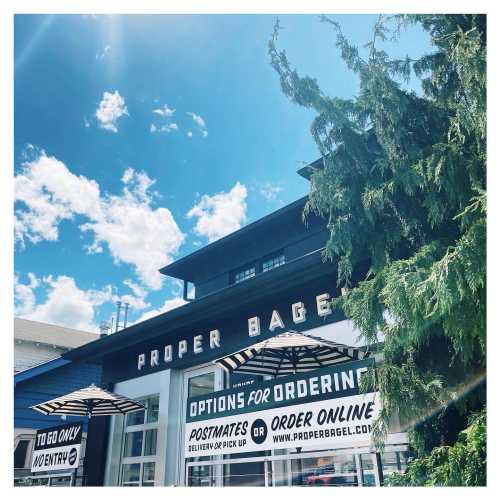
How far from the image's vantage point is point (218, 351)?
8.20 meters

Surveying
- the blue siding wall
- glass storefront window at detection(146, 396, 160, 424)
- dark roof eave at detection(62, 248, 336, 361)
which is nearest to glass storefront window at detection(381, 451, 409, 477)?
dark roof eave at detection(62, 248, 336, 361)

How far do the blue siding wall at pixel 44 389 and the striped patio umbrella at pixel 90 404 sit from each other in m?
7.52

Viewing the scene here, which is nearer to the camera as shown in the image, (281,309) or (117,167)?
(281,309)

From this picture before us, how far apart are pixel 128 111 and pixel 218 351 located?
445cm

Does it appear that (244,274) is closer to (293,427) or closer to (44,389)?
(293,427)

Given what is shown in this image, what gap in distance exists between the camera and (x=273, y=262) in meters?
9.94

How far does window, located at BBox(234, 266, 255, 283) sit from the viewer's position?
10.2m

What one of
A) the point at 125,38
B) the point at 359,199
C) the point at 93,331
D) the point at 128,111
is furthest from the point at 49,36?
the point at 93,331

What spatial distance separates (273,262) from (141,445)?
458 centimetres

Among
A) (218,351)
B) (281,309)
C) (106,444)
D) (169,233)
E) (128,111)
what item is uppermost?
(128,111)

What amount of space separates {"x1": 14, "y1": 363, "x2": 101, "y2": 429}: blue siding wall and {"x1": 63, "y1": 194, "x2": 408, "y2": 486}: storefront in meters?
5.67

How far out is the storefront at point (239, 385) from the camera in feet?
13.8

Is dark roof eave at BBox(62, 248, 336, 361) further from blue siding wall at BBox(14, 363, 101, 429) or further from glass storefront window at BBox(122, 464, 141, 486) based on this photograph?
blue siding wall at BBox(14, 363, 101, 429)

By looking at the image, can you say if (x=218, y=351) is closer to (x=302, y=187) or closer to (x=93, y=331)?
(x=302, y=187)
